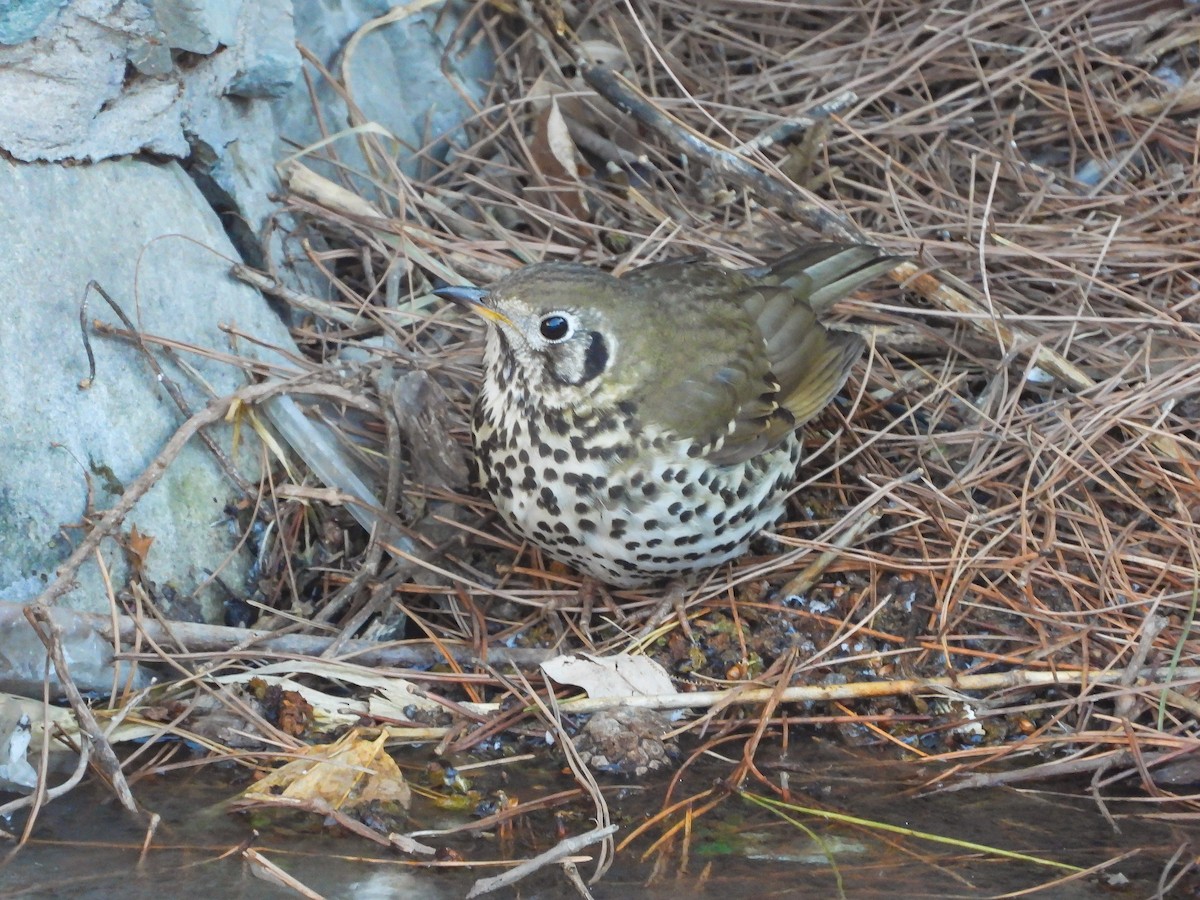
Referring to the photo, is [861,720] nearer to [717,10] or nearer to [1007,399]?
[1007,399]

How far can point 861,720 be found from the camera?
10.1ft

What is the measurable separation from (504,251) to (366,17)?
3.16 ft

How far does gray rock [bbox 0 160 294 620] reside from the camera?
10.1ft

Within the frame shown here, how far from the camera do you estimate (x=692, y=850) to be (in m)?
2.56

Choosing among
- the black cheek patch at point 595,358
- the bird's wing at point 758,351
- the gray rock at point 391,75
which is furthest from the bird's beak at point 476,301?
the gray rock at point 391,75

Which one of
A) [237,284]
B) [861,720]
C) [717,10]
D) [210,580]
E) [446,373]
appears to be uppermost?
[717,10]

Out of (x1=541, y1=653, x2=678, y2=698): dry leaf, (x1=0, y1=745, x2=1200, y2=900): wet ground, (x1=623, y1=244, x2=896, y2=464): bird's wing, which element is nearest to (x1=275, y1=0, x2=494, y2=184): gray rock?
(x1=623, y1=244, x2=896, y2=464): bird's wing

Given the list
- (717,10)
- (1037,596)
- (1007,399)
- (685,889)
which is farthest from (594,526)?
(717,10)

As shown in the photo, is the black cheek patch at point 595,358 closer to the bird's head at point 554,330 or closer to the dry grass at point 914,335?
the bird's head at point 554,330

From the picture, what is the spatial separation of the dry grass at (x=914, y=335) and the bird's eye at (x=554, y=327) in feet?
2.33

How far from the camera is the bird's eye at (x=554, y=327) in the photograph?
3033 millimetres

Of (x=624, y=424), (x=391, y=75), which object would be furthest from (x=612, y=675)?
(x=391, y=75)

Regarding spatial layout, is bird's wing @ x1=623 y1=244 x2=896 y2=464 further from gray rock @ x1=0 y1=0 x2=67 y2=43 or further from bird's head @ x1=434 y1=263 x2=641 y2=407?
gray rock @ x1=0 y1=0 x2=67 y2=43

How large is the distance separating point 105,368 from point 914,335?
7.54 ft
